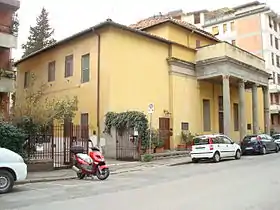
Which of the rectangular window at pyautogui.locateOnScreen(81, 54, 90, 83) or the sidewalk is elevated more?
the rectangular window at pyautogui.locateOnScreen(81, 54, 90, 83)

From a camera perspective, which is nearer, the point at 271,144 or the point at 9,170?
the point at 9,170

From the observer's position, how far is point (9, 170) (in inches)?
443

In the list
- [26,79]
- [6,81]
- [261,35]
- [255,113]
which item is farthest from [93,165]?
[261,35]

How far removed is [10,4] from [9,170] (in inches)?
495

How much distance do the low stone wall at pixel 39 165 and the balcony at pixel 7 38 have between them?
7.48m

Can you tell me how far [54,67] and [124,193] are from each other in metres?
20.3

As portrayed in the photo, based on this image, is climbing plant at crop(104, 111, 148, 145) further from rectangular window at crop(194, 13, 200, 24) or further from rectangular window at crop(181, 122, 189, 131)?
rectangular window at crop(194, 13, 200, 24)

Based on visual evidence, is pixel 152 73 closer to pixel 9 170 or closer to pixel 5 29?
pixel 5 29

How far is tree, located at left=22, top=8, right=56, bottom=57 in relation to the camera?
173ft

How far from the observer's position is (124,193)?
10.1 m

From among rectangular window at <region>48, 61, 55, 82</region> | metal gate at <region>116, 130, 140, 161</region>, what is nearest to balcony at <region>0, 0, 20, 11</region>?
rectangular window at <region>48, 61, 55, 82</region>

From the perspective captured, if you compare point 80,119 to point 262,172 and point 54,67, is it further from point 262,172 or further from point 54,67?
point 262,172

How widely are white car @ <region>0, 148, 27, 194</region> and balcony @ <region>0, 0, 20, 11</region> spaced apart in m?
12.0

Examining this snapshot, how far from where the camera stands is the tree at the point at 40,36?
173 ft
